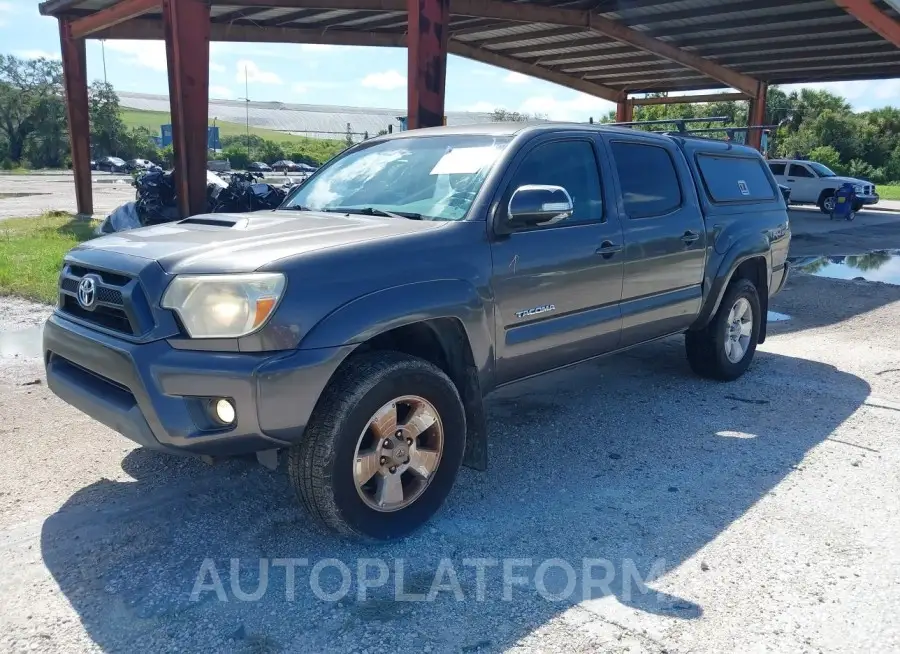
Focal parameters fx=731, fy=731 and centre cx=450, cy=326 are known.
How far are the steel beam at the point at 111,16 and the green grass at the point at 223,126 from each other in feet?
242

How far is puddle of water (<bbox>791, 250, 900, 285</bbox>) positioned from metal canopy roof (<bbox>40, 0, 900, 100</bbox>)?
16.8 ft

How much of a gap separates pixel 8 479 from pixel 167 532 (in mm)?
1143

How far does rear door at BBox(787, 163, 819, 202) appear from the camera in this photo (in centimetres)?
2431

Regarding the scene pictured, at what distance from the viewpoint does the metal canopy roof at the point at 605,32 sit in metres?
15.5

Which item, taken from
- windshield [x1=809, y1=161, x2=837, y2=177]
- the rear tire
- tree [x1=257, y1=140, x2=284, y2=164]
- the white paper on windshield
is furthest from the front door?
tree [x1=257, y1=140, x2=284, y2=164]

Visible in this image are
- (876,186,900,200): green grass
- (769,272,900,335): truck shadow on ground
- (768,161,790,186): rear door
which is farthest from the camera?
(876,186,900,200): green grass

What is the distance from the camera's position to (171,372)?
2791 millimetres

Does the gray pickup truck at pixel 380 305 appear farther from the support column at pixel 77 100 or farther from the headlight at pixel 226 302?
the support column at pixel 77 100

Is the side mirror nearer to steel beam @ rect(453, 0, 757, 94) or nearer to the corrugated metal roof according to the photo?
steel beam @ rect(453, 0, 757, 94)

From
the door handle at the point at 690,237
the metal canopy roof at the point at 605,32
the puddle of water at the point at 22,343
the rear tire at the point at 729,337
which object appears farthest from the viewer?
the metal canopy roof at the point at 605,32

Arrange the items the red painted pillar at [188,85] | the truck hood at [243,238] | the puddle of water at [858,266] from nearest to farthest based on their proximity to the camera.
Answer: the truck hood at [243,238] < the puddle of water at [858,266] < the red painted pillar at [188,85]

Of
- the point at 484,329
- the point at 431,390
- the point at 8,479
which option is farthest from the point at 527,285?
the point at 8,479

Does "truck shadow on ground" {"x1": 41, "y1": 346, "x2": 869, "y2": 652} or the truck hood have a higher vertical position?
the truck hood

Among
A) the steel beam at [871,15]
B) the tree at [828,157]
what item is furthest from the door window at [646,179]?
the tree at [828,157]
